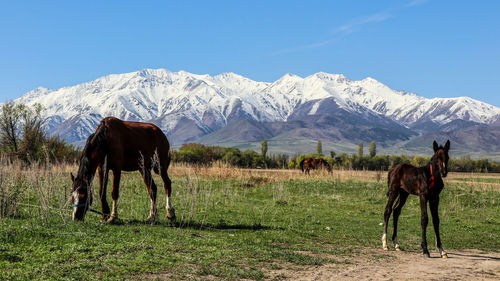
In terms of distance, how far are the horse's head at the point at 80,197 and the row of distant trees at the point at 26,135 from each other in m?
27.0

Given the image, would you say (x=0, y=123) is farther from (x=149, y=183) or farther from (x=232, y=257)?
(x=232, y=257)

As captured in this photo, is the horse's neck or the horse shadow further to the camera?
the horse shadow

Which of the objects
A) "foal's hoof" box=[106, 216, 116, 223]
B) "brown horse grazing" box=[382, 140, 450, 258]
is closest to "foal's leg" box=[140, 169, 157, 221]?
"foal's hoof" box=[106, 216, 116, 223]

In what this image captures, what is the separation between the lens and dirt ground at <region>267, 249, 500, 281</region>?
974cm

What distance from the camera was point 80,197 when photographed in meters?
12.5

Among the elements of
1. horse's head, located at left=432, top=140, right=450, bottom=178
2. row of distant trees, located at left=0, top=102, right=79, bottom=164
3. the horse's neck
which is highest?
row of distant trees, located at left=0, top=102, right=79, bottom=164

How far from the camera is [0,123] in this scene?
142ft

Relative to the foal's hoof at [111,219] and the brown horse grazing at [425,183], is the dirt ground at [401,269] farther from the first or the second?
the foal's hoof at [111,219]

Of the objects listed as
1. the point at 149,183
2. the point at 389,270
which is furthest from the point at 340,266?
the point at 149,183

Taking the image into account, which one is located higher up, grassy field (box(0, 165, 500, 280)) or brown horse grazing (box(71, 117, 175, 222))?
brown horse grazing (box(71, 117, 175, 222))

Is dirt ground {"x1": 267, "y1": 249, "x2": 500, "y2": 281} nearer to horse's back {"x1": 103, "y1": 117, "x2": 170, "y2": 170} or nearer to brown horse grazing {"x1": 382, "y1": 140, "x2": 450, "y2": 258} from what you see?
brown horse grazing {"x1": 382, "y1": 140, "x2": 450, "y2": 258}

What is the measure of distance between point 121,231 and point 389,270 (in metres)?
6.73

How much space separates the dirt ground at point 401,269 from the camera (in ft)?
32.0

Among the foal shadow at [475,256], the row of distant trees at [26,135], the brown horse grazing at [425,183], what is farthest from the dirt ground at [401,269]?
the row of distant trees at [26,135]
